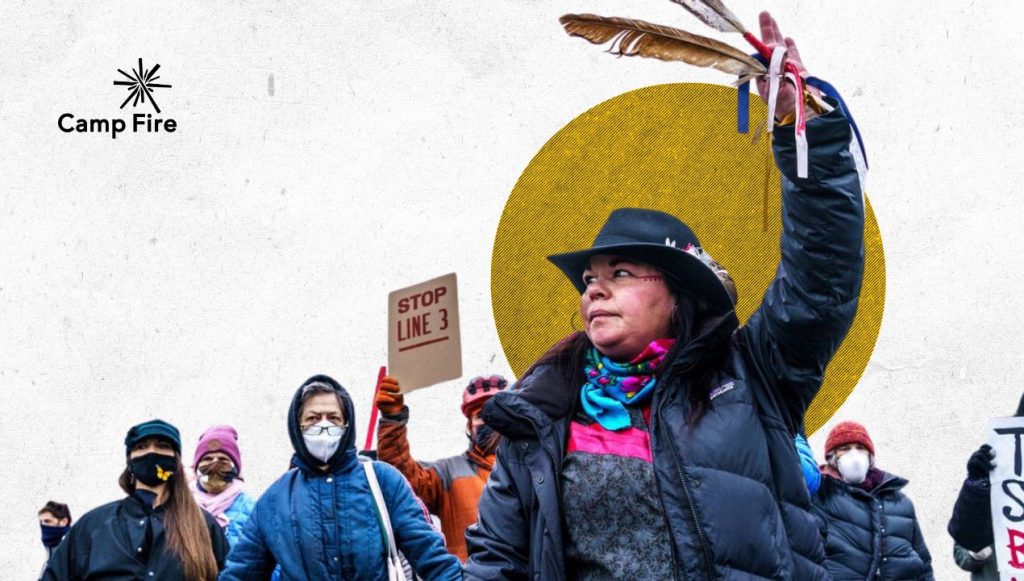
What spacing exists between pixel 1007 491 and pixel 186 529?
3325mm

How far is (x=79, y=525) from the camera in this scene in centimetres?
630

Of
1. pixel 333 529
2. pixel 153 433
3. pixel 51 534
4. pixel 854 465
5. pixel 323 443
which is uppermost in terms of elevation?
pixel 153 433

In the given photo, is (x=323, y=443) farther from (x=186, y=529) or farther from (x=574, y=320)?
(x=574, y=320)

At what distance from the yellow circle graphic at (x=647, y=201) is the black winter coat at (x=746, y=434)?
192 centimetres

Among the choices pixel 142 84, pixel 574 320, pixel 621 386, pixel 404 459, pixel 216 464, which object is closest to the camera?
pixel 621 386

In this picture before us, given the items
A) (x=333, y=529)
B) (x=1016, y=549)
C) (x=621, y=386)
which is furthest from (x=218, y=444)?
(x=621, y=386)

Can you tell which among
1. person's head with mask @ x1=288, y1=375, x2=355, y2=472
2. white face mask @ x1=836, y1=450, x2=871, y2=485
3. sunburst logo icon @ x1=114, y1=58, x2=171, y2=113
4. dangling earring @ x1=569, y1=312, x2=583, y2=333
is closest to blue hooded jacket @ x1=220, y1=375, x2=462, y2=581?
person's head with mask @ x1=288, y1=375, x2=355, y2=472

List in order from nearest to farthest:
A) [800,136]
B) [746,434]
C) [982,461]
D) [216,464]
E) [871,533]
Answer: [800,136]
[746,434]
[982,461]
[871,533]
[216,464]

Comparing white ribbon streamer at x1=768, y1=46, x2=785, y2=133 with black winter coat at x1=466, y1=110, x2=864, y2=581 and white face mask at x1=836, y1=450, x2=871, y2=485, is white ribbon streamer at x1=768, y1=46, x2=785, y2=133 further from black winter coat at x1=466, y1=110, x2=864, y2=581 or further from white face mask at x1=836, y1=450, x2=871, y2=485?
white face mask at x1=836, y1=450, x2=871, y2=485

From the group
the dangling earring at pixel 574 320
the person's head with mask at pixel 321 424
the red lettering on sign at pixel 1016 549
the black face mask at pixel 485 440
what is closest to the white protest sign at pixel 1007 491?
the red lettering on sign at pixel 1016 549

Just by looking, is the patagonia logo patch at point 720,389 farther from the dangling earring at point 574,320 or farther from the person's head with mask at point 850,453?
the person's head with mask at point 850,453

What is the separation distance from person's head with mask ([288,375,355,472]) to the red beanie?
2.66 metres

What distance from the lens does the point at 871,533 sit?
7.16m

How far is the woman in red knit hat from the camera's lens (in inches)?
279
